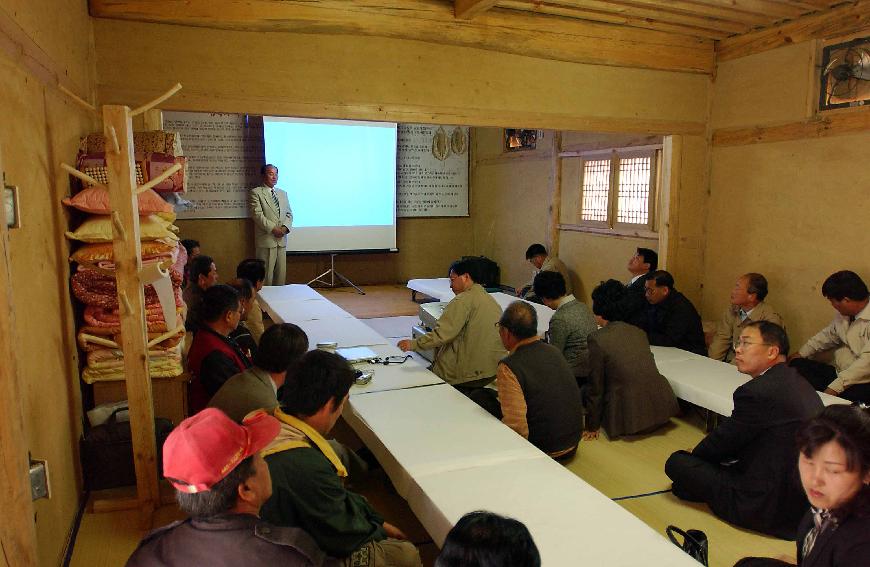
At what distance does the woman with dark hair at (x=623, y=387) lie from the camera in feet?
11.6

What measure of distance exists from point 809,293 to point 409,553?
386 centimetres

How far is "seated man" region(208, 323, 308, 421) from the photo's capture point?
2250 mm

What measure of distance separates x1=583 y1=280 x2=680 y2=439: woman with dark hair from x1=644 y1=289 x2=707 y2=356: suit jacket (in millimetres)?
899

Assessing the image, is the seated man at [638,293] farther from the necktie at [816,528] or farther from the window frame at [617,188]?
the necktie at [816,528]

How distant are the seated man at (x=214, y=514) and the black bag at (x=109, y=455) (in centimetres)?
168

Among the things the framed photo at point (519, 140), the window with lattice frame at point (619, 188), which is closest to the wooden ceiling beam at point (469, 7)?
the window with lattice frame at point (619, 188)

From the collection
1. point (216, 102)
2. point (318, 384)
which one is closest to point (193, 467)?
point (318, 384)

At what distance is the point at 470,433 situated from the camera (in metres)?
2.62

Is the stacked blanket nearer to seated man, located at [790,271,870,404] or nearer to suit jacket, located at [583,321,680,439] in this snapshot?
suit jacket, located at [583,321,680,439]

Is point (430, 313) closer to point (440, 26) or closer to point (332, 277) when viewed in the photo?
point (440, 26)

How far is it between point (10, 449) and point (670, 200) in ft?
16.3

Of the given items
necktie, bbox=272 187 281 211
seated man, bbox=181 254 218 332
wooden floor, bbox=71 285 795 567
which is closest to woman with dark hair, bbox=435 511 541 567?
wooden floor, bbox=71 285 795 567

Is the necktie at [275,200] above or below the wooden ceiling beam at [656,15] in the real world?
below

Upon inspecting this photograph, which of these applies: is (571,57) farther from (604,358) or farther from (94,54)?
(94,54)
